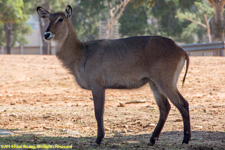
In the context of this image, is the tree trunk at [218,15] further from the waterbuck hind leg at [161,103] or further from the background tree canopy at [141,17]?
the waterbuck hind leg at [161,103]

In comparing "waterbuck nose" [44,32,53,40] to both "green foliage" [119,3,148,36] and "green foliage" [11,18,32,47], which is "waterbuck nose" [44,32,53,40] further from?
"green foliage" [11,18,32,47]

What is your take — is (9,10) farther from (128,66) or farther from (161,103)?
(161,103)

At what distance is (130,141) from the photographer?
5.61 metres

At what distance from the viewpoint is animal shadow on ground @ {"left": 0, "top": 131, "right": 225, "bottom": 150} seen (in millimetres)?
5216

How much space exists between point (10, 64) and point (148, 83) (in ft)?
35.9

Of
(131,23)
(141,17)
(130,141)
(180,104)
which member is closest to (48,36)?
(130,141)

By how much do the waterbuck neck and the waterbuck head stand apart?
0.09 metres

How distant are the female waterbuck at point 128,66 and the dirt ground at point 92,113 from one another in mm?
353

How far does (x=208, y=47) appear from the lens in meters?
20.3

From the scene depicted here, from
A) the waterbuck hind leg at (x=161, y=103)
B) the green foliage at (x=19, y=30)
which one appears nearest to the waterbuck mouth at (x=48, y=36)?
the waterbuck hind leg at (x=161, y=103)

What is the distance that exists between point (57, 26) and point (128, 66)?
128cm

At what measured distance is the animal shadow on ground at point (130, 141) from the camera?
17.1 ft

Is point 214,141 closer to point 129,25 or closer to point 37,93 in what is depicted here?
point 37,93

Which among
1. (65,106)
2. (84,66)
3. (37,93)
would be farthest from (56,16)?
(37,93)
